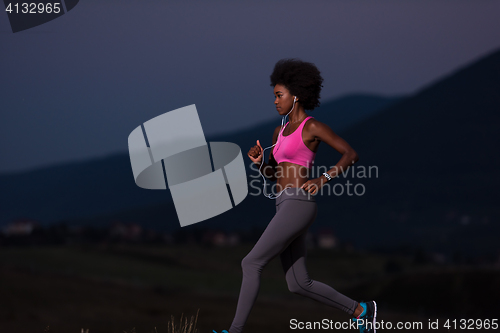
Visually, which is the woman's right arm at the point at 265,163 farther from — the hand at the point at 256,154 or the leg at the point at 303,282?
the leg at the point at 303,282

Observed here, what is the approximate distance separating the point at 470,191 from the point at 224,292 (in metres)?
122

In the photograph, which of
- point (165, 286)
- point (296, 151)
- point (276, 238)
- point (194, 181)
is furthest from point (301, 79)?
point (165, 286)

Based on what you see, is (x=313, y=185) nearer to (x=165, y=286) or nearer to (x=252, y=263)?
(x=252, y=263)

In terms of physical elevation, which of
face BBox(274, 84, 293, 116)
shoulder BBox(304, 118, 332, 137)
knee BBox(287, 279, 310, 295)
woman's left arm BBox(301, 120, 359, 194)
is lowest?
knee BBox(287, 279, 310, 295)

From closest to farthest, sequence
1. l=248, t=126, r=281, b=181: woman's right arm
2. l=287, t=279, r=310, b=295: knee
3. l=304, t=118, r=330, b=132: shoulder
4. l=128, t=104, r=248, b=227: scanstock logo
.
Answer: l=304, t=118, r=330, b=132: shoulder, l=287, t=279, r=310, b=295: knee, l=248, t=126, r=281, b=181: woman's right arm, l=128, t=104, r=248, b=227: scanstock logo

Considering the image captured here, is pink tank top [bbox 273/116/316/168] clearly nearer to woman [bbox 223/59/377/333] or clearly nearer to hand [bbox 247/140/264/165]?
woman [bbox 223/59/377/333]

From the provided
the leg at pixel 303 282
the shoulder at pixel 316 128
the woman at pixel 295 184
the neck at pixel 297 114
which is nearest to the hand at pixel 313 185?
the woman at pixel 295 184

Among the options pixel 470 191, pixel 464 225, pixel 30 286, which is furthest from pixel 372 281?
pixel 470 191

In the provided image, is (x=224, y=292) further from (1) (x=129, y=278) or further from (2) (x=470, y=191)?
(2) (x=470, y=191)

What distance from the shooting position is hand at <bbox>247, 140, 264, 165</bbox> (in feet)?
17.6

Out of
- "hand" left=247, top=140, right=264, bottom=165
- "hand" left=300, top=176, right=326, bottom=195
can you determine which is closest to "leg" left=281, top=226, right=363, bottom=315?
"hand" left=300, top=176, right=326, bottom=195

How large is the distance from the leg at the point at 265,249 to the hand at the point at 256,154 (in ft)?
1.99

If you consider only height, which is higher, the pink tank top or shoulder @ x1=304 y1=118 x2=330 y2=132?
shoulder @ x1=304 y1=118 x2=330 y2=132

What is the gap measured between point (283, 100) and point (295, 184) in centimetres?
85
